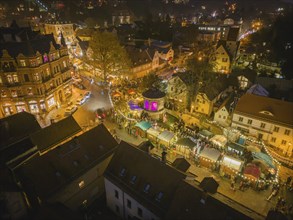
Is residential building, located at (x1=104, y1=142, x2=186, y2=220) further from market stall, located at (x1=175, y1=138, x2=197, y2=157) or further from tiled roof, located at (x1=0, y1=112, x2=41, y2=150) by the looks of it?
tiled roof, located at (x1=0, y1=112, x2=41, y2=150)

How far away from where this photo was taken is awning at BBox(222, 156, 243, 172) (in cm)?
2943

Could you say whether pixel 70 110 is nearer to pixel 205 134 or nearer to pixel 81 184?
pixel 81 184

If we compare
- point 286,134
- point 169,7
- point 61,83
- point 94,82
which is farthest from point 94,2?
point 286,134

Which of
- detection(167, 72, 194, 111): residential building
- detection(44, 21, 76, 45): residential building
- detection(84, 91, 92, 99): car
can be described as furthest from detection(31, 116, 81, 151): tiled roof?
detection(44, 21, 76, 45): residential building

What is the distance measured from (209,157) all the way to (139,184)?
13.2 meters

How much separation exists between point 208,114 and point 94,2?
411 feet

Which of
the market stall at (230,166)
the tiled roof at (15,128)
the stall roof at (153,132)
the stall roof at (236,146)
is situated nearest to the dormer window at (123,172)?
the stall roof at (153,132)

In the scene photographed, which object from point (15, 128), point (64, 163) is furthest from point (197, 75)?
point (15, 128)

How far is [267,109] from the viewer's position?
35.5 metres

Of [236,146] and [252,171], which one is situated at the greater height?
[236,146]

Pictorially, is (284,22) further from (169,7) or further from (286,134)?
(169,7)

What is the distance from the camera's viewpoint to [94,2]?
137625 millimetres

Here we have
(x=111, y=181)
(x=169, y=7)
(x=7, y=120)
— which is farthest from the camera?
(x=169, y=7)

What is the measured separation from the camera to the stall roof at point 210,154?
30670 mm
